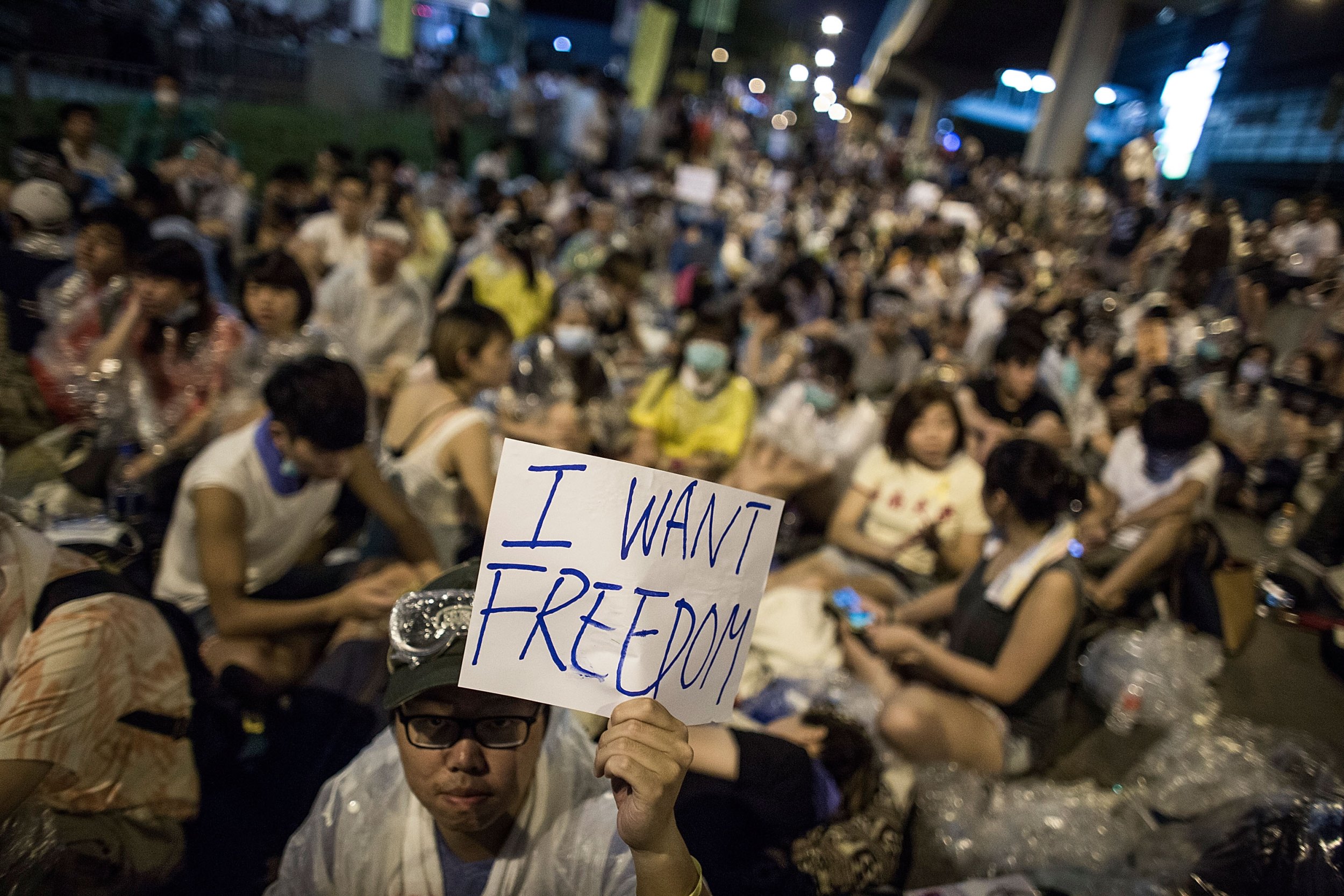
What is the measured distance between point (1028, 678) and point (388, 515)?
225cm

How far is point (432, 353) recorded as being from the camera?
3168mm

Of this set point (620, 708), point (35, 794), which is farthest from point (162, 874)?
point (620, 708)

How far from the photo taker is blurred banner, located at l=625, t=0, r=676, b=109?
37.6 feet

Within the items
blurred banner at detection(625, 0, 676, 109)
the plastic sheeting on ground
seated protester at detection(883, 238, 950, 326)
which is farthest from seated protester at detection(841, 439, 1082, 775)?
blurred banner at detection(625, 0, 676, 109)

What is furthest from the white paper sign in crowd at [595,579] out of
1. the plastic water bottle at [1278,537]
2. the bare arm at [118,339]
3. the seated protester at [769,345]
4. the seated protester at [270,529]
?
the plastic water bottle at [1278,537]

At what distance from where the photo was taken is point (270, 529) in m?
2.41

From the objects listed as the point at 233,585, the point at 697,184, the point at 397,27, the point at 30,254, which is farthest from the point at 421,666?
the point at 397,27

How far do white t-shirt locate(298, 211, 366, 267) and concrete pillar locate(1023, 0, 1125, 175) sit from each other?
828 centimetres

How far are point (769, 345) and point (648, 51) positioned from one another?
7.61 meters

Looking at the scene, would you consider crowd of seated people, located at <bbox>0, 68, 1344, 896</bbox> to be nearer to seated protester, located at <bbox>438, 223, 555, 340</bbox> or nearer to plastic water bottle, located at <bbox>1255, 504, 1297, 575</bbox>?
seated protester, located at <bbox>438, 223, 555, 340</bbox>

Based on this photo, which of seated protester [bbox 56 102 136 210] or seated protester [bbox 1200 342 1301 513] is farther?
seated protester [bbox 56 102 136 210]

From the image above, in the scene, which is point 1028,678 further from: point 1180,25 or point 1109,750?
point 1180,25

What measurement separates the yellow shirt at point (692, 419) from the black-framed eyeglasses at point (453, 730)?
123 inches

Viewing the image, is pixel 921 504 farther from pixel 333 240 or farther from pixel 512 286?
pixel 333 240
